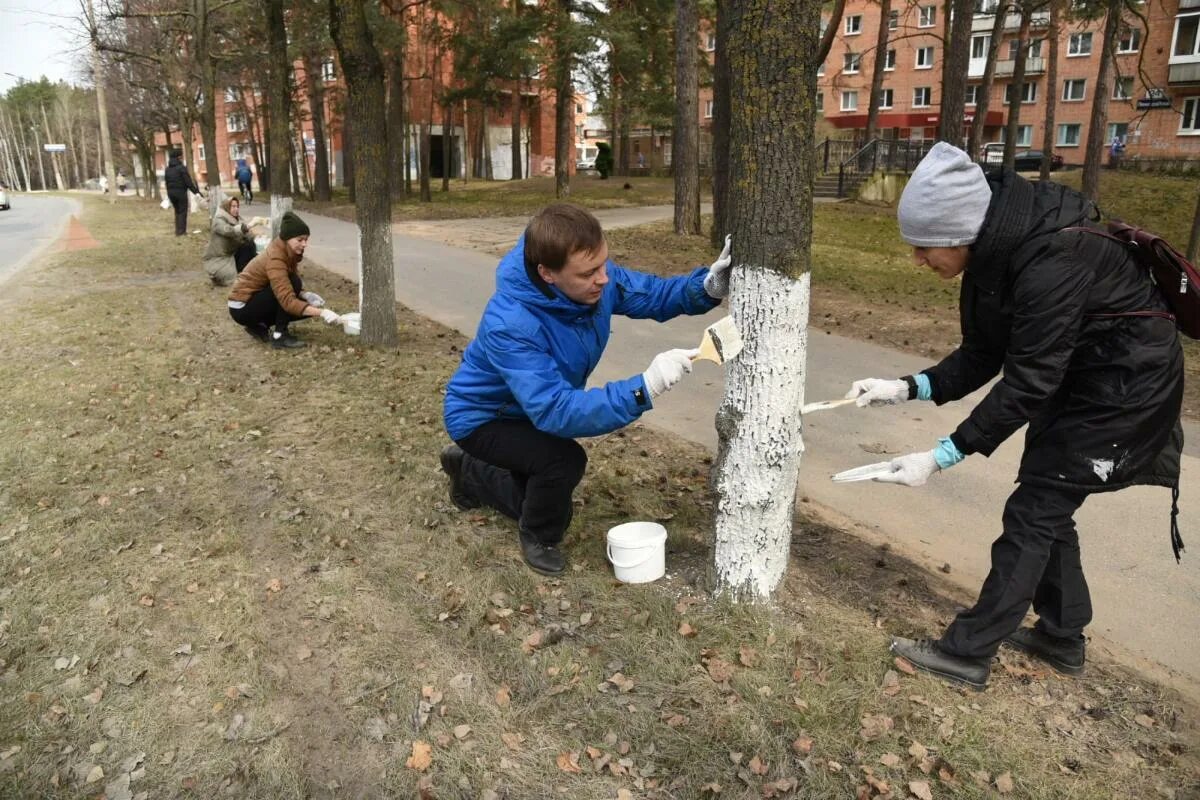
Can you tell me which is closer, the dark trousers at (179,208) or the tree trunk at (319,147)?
the dark trousers at (179,208)

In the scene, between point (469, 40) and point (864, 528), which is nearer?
point (864, 528)

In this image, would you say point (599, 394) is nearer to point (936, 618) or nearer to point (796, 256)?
point (796, 256)

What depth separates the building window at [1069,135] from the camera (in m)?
43.4

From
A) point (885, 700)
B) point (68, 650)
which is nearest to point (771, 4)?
point (885, 700)

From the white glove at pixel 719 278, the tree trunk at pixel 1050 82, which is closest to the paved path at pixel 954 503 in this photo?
the white glove at pixel 719 278

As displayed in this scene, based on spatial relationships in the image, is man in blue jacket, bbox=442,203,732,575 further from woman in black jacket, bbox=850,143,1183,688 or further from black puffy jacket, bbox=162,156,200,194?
black puffy jacket, bbox=162,156,200,194

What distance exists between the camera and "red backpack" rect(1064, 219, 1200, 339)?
2.43 meters

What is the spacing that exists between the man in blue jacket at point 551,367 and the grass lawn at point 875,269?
474 cm

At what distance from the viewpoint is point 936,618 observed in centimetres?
319

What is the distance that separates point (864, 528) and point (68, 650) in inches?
139

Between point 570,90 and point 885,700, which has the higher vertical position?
point 570,90

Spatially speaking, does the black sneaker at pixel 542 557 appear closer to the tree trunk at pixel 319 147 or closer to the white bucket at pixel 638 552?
the white bucket at pixel 638 552

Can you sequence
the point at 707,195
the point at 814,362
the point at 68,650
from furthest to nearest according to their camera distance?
1. the point at 707,195
2. the point at 814,362
3. the point at 68,650

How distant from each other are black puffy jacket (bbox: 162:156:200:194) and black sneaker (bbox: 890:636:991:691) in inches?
705
